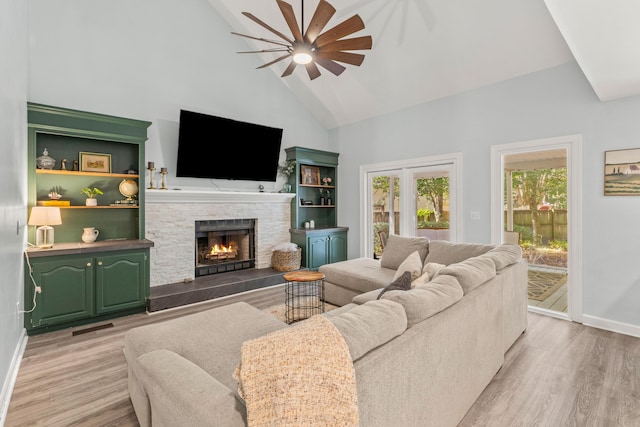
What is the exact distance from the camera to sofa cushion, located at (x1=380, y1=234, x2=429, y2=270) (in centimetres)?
389

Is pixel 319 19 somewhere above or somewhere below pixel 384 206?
above

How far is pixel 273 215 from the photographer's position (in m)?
5.67

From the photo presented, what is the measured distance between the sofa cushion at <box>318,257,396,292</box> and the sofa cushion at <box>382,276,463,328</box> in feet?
5.03

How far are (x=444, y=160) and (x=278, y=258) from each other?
310 centimetres

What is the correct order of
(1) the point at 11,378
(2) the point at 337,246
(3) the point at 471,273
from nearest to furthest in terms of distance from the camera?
(3) the point at 471,273
(1) the point at 11,378
(2) the point at 337,246


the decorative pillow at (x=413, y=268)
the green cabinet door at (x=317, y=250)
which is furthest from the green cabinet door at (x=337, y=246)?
the decorative pillow at (x=413, y=268)

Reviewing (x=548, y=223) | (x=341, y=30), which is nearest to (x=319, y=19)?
(x=341, y=30)

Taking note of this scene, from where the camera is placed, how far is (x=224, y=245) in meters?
5.31

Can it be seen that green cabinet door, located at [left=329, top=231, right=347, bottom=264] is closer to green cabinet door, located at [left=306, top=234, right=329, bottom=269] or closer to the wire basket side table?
green cabinet door, located at [left=306, top=234, right=329, bottom=269]

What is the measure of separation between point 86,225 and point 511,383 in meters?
4.76

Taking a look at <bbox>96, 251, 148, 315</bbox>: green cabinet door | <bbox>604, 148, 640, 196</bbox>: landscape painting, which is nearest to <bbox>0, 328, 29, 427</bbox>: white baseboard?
<bbox>96, 251, 148, 315</bbox>: green cabinet door

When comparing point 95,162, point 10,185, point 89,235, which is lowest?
point 89,235

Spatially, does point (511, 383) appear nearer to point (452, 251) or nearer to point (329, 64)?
point (452, 251)

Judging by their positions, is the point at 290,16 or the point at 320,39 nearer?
the point at 290,16
